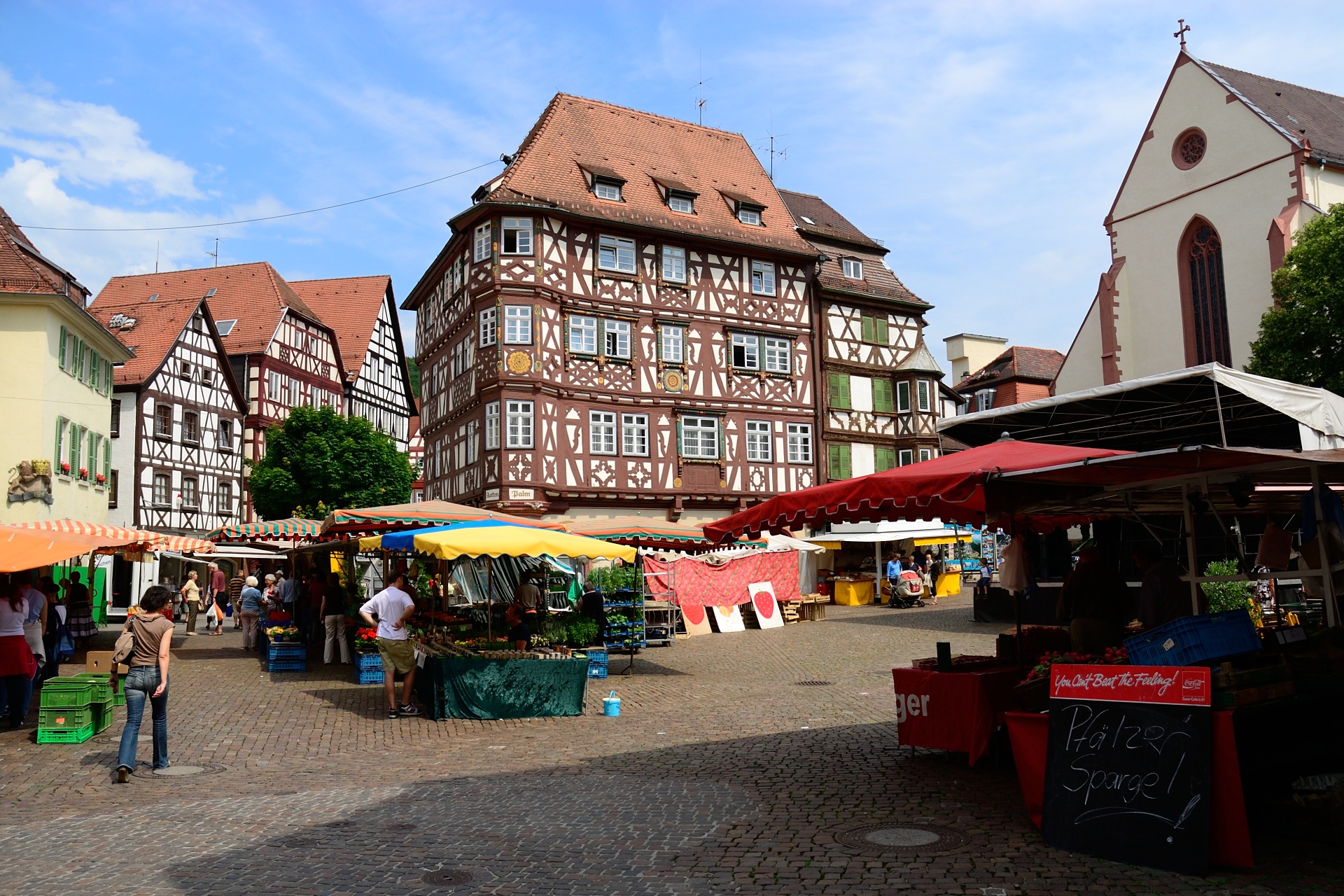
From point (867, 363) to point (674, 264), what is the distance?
829 cm

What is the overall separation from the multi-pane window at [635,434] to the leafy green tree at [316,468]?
13.9m

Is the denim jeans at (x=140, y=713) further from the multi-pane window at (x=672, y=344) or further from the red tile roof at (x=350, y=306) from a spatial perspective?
the red tile roof at (x=350, y=306)

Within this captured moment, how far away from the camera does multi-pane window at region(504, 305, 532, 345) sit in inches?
1236

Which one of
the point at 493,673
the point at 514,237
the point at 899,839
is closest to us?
the point at 899,839

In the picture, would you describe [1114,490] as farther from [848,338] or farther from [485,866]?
[848,338]

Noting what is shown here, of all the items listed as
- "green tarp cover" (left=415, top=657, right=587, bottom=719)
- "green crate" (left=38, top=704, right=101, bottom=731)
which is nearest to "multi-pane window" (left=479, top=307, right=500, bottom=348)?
"green tarp cover" (left=415, top=657, right=587, bottom=719)

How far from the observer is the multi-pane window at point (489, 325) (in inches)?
1248

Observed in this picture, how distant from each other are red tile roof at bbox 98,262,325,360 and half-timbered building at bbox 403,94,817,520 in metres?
16.0

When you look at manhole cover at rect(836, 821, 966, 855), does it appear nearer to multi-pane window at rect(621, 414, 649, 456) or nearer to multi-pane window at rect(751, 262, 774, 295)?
multi-pane window at rect(621, 414, 649, 456)

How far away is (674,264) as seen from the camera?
34906 mm

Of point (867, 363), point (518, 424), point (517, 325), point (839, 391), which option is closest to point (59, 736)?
point (518, 424)

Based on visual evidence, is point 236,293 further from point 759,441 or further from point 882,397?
point 882,397

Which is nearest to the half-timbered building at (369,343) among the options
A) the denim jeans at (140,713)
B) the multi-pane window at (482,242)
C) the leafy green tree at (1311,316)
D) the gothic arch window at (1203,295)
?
the multi-pane window at (482,242)

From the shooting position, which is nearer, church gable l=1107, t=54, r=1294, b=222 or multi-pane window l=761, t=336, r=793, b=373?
church gable l=1107, t=54, r=1294, b=222
